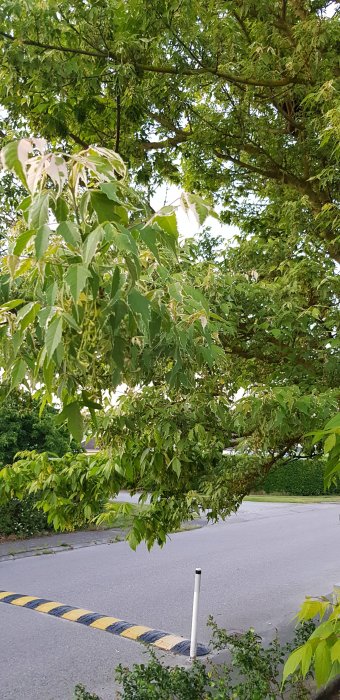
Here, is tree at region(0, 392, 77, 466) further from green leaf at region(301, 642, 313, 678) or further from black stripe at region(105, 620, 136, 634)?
green leaf at region(301, 642, 313, 678)

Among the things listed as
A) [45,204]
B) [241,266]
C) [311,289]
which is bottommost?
[45,204]

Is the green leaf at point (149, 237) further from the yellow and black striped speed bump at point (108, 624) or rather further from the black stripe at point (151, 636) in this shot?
the black stripe at point (151, 636)

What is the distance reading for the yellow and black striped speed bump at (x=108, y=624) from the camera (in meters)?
6.68

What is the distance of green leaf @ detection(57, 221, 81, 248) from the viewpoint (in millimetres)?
1434

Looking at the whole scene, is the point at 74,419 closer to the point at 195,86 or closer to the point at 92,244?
the point at 92,244

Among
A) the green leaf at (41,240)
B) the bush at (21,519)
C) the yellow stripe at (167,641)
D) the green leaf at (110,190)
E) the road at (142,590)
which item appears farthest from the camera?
the bush at (21,519)

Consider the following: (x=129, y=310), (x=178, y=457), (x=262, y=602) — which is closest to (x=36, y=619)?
(x=262, y=602)

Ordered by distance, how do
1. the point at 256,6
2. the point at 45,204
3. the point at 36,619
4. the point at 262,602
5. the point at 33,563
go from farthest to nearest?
1. the point at 33,563
2. the point at 262,602
3. the point at 36,619
4. the point at 256,6
5. the point at 45,204

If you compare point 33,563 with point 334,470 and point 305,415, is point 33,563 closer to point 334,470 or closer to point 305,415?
point 305,415

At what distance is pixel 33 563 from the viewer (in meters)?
11.3

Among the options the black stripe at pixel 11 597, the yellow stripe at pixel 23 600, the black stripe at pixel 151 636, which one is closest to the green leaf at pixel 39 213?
the black stripe at pixel 151 636

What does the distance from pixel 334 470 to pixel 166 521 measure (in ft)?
6.78

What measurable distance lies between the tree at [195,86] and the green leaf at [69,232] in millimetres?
2529

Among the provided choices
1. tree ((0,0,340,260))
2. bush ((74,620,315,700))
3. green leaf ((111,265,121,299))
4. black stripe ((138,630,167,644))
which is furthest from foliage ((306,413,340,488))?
black stripe ((138,630,167,644))
